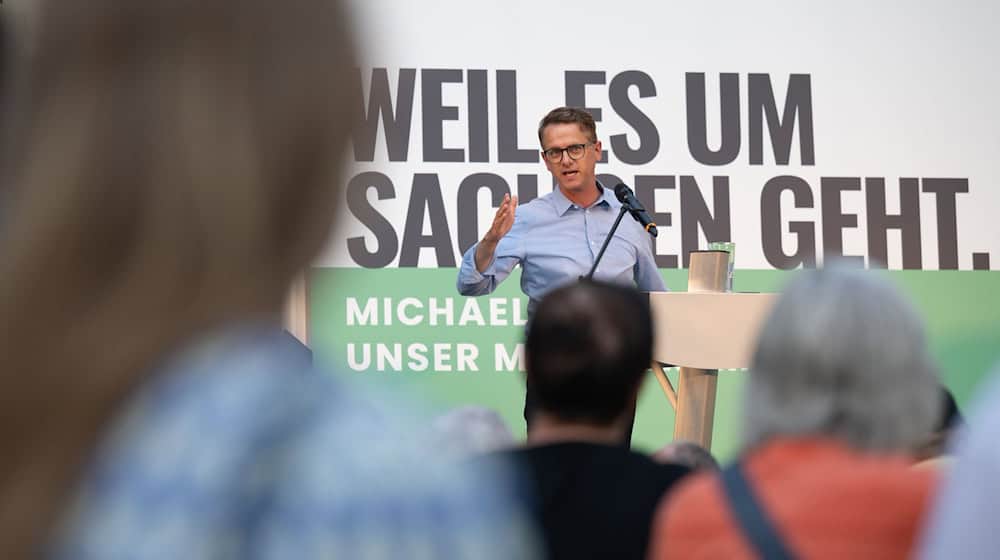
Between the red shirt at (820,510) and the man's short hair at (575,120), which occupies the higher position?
the man's short hair at (575,120)

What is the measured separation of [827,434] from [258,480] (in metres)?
0.86

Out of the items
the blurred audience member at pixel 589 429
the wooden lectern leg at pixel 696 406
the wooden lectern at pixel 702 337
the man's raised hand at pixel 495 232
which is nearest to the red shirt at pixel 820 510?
the blurred audience member at pixel 589 429

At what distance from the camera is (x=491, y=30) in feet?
20.6

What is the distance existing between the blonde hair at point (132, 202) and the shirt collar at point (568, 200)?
4194 millimetres

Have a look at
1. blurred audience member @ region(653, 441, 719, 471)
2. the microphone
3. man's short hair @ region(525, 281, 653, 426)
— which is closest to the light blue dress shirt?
the microphone

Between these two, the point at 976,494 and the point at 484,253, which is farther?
the point at 484,253

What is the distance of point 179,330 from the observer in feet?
1.47

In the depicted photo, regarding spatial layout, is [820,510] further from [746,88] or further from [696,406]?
[746,88]

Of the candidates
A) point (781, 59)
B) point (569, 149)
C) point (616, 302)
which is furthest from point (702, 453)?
point (781, 59)

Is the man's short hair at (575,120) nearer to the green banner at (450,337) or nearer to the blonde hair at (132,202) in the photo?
the green banner at (450,337)

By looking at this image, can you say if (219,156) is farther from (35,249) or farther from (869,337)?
(869,337)

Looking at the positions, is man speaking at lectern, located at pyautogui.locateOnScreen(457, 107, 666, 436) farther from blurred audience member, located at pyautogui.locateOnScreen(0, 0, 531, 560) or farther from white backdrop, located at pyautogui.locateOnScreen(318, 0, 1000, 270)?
blurred audience member, located at pyautogui.locateOnScreen(0, 0, 531, 560)

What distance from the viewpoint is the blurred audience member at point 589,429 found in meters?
1.38

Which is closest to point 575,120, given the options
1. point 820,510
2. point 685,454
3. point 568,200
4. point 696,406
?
point 568,200
